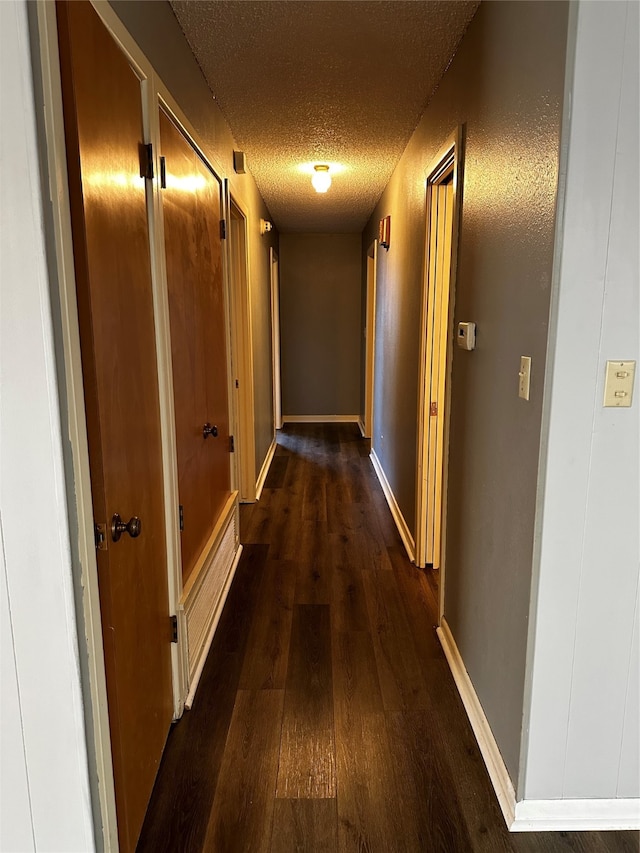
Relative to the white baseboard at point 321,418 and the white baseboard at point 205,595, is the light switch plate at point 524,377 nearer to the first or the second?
the white baseboard at point 205,595

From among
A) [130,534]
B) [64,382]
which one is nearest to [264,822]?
[130,534]

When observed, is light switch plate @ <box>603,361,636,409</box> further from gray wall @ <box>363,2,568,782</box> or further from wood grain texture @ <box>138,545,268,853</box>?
wood grain texture @ <box>138,545,268,853</box>

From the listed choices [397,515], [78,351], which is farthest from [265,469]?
[78,351]

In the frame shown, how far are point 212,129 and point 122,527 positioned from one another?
2.01 m

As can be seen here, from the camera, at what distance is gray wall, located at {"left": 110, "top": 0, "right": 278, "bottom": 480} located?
157 cm

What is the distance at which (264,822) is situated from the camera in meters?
1.50

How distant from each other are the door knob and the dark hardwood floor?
33.3 inches

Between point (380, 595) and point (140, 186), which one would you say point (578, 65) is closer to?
point (140, 186)

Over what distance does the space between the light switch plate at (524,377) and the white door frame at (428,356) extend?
81 centimetres

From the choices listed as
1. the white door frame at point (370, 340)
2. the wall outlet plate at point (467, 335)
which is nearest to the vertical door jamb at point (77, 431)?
the wall outlet plate at point (467, 335)

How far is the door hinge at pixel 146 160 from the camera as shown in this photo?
4.92ft

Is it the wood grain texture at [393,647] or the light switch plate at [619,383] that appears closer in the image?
the light switch plate at [619,383]

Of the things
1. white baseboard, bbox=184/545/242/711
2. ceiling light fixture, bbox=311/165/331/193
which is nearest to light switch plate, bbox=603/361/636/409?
white baseboard, bbox=184/545/242/711

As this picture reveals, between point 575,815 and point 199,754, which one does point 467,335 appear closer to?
point 575,815
